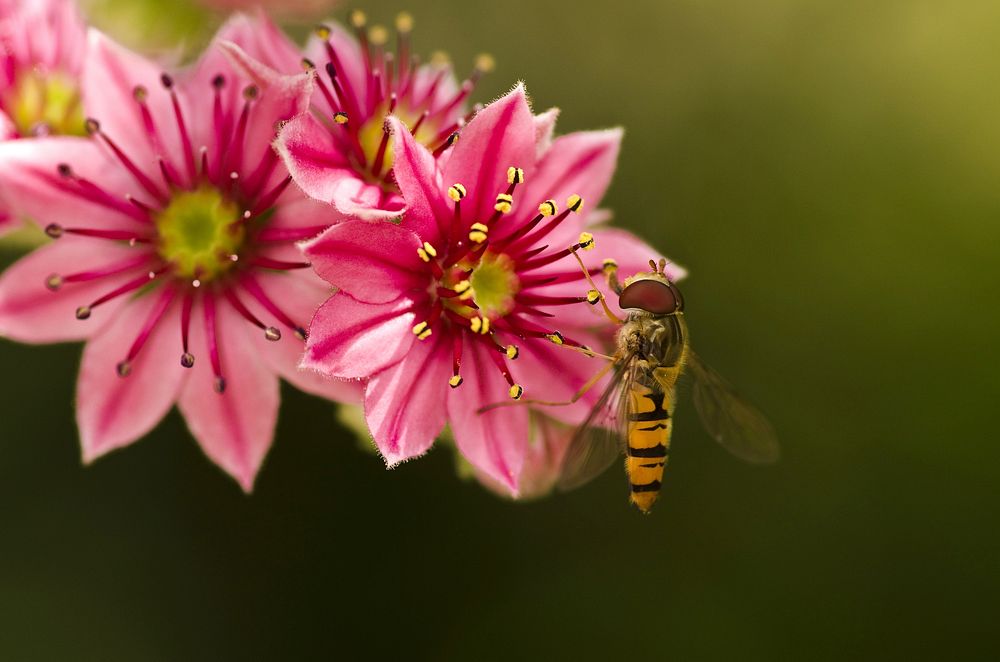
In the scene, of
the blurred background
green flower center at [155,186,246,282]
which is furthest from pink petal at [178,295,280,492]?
the blurred background

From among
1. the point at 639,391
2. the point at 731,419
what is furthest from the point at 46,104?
the point at 731,419

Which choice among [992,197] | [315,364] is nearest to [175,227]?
[315,364]

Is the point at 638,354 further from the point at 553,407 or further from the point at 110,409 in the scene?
the point at 110,409

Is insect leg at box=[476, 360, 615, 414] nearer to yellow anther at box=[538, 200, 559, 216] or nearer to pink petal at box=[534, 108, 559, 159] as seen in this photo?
yellow anther at box=[538, 200, 559, 216]

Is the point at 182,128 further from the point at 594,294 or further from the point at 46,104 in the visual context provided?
the point at 594,294

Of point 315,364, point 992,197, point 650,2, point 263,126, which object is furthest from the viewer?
point 650,2

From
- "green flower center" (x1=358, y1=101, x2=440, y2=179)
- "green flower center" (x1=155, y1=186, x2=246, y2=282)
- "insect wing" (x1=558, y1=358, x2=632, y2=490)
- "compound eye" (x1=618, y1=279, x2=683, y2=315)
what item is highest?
"green flower center" (x1=358, y1=101, x2=440, y2=179)

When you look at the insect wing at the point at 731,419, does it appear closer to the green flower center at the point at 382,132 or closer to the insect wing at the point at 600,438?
the insect wing at the point at 600,438
